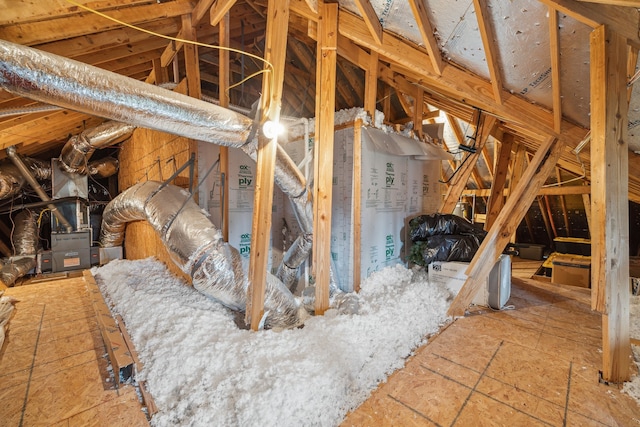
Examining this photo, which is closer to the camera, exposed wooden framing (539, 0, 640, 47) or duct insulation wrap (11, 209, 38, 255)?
exposed wooden framing (539, 0, 640, 47)

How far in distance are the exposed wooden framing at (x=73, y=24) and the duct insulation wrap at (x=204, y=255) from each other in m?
1.16

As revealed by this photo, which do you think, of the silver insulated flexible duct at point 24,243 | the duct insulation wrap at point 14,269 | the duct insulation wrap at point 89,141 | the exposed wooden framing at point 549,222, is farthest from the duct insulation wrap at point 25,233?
the exposed wooden framing at point 549,222

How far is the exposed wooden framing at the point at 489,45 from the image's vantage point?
147 cm

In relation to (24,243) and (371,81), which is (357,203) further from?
(24,243)

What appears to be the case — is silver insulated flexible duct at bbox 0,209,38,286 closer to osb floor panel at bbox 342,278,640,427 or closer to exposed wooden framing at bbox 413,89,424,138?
osb floor panel at bbox 342,278,640,427

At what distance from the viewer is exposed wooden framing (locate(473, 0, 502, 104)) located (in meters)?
1.47

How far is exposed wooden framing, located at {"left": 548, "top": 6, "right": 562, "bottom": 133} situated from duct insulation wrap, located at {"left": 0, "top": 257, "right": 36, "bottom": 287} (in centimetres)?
590

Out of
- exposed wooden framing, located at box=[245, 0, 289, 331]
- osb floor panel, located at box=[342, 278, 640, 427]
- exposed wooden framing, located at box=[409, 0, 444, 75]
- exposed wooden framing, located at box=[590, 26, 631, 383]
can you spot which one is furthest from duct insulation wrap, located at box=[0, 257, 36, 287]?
exposed wooden framing, located at box=[590, 26, 631, 383]

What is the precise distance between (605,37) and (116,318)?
11.3ft

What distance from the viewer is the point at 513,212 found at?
2.09m

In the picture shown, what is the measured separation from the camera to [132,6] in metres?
1.96

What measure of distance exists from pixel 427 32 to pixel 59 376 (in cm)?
298

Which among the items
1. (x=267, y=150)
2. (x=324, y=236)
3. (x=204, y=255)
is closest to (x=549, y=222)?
(x=324, y=236)

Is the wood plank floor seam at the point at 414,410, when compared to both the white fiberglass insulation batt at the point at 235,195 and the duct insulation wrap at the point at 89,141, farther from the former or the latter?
the duct insulation wrap at the point at 89,141
